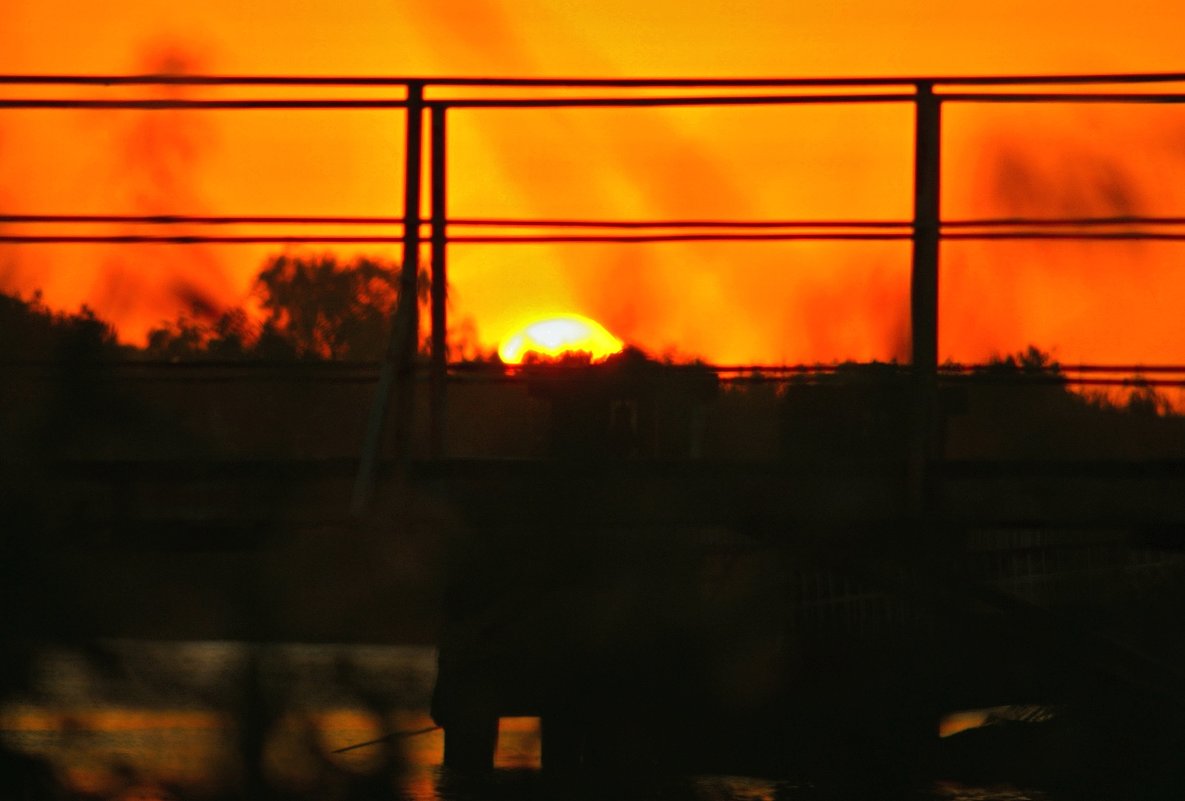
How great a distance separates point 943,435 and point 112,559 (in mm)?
2599

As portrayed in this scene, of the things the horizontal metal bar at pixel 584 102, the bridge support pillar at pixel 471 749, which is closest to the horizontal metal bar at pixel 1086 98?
the horizontal metal bar at pixel 584 102

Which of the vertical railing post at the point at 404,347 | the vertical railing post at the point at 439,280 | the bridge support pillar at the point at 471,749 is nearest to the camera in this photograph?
the vertical railing post at the point at 404,347

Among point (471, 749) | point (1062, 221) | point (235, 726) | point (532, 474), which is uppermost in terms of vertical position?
point (1062, 221)

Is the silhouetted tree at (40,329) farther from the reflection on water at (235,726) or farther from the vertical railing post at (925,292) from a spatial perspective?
the vertical railing post at (925,292)

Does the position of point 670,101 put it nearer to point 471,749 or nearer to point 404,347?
point 404,347

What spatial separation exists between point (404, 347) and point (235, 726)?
5.64 ft

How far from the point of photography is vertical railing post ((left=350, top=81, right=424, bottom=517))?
16.7 feet

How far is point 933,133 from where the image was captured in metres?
5.28

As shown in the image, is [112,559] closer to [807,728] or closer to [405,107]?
[405,107]

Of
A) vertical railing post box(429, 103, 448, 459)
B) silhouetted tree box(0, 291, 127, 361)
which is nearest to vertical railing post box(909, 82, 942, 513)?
vertical railing post box(429, 103, 448, 459)

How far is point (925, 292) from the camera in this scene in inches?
203

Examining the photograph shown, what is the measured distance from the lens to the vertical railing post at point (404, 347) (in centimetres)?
508

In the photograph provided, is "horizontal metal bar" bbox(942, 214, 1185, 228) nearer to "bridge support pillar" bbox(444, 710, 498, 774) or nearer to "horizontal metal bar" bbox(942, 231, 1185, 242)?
"horizontal metal bar" bbox(942, 231, 1185, 242)

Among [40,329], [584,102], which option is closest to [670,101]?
[584,102]
